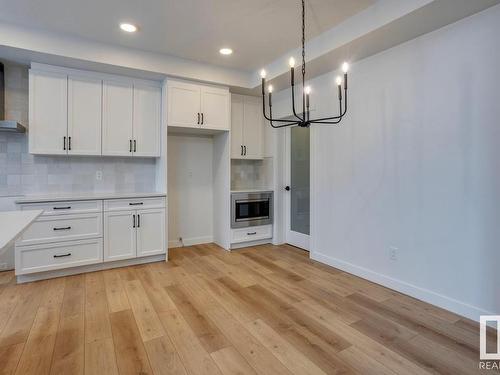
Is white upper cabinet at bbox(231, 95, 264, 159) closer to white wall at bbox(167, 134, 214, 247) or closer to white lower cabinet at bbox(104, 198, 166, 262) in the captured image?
white wall at bbox(167, 134, 214, 247)

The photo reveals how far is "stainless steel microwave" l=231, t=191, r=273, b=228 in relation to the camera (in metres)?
4.32

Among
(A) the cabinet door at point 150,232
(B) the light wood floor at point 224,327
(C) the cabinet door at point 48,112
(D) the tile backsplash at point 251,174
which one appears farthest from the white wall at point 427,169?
(C) the cabinet door at point 48,112

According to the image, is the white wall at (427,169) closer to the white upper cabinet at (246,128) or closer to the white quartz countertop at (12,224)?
the white upper cabinet at (246,128)

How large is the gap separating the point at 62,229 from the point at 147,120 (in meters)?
1.70

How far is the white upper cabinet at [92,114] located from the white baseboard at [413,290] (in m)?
2.85

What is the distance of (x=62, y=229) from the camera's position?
3.21 meters

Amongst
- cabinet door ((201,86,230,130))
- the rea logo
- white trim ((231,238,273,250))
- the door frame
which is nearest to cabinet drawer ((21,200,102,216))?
cabinet door ((201,86,230,130))

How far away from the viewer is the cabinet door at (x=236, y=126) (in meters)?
4.54

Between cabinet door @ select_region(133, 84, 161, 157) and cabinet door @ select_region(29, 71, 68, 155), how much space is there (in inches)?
31.5

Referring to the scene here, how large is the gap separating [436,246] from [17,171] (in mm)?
4660

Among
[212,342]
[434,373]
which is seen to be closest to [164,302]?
[212,342]

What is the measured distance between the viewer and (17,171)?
3.44m

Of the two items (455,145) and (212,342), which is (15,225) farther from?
(455,145)

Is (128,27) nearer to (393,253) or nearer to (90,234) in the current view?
(90,234)
